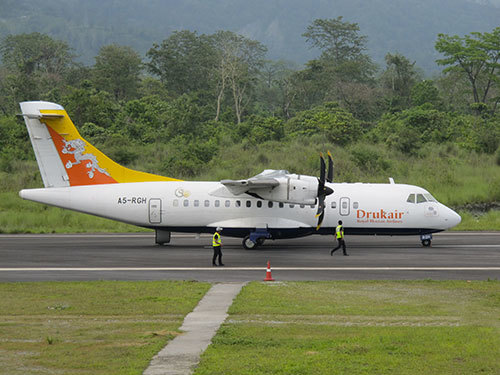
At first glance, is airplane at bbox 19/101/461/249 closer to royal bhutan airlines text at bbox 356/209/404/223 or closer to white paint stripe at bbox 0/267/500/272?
royal bhutan airlines text at bbox 356/209/404/223

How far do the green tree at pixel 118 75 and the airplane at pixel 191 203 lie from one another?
198 ft

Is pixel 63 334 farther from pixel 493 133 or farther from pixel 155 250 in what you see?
pixel 493 133

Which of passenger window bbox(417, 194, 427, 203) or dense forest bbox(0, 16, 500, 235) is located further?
dense forest bbox(0, 16, 500, 235)

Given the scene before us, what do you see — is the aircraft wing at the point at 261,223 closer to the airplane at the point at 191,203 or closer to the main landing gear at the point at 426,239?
the airplane at the point at 191,203

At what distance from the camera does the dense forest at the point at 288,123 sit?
5566 cm

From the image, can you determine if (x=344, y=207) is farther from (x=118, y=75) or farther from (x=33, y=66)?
(x=33, y=66)

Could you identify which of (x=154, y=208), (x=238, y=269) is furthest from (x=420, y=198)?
(x=154, y=208)

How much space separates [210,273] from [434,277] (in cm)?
804

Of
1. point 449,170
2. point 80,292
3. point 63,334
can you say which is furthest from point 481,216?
point 63,334

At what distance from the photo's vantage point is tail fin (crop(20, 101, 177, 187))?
3120 cm

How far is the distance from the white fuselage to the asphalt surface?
109cm

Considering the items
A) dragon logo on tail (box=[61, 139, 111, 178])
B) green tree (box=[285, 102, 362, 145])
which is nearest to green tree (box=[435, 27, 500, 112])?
green tree (box=[285, 102, 362, 145])

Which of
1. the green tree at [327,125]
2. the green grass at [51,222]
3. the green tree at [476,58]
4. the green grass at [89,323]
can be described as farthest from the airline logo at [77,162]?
the green tree at [476,58]

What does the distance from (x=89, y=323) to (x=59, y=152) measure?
17.0 metres
